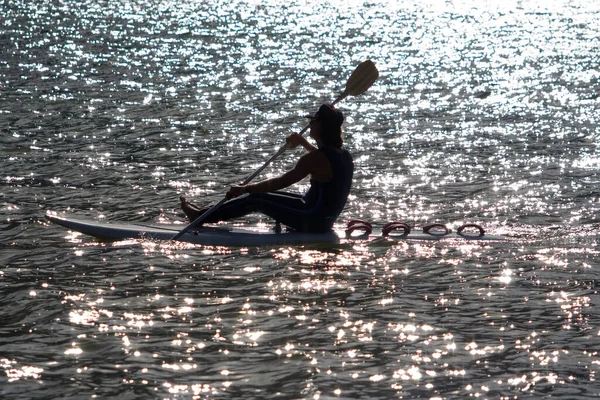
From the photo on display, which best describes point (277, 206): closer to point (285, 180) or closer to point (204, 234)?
point (285, 180)

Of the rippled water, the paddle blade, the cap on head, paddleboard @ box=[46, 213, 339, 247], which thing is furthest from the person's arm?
the paddle blade

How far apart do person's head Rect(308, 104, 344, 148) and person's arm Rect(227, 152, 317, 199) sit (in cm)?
21

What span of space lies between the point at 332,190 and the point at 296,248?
0.82 metres

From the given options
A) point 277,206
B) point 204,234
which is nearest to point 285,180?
point 277,206

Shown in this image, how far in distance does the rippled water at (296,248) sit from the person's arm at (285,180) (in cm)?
70

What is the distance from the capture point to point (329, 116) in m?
11.8

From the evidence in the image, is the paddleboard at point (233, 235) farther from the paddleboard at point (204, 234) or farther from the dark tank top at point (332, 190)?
the dark tank top at point (332, 190)

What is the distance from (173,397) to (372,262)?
14.1 ft

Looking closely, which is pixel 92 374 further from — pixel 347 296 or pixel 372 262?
pixel 372 262

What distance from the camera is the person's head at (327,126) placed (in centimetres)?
1177

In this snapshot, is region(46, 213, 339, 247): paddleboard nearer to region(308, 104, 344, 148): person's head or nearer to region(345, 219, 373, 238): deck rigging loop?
region(345, 219, 373, 238): deck rigging loop

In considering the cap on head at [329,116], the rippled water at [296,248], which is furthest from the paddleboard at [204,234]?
the cap on head at [329,116]

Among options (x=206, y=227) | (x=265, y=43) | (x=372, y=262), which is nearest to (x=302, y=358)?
(x=372, y=262)

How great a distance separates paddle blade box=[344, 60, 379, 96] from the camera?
1405 centimetres
